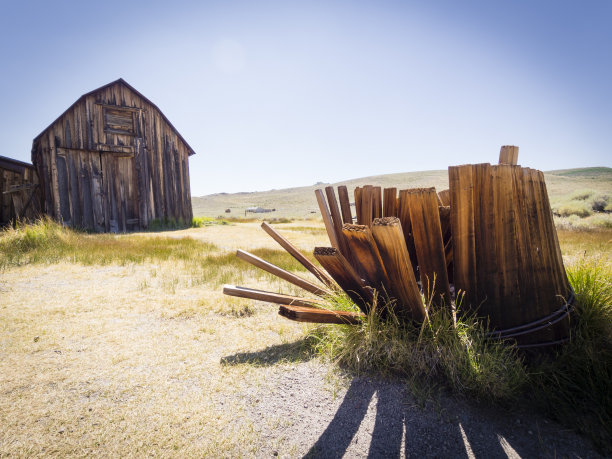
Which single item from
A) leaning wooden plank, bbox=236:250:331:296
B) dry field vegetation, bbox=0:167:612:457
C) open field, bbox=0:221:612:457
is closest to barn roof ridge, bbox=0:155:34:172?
dry field vegetation, bbox=0:167:612:457

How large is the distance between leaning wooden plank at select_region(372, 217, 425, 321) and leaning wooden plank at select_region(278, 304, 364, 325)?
37 cm

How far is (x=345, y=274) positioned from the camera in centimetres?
209

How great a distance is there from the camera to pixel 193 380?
6.66 feet

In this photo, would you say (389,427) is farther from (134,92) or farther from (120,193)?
(134,92)

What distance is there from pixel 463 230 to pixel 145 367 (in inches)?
94.7

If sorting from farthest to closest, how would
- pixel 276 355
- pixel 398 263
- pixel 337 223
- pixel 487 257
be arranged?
pixel 337 223, pixel 276 355, pixel 487 257, pixel 398 263

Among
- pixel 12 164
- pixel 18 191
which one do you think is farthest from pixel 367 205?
pixel 18 191

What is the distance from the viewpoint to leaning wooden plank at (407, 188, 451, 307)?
1853 millimetres

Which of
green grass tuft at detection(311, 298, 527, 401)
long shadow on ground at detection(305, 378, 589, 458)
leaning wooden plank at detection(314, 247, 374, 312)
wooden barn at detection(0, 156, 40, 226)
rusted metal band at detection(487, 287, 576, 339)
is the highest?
wooden barn at detection(0, 156, 40, 226)

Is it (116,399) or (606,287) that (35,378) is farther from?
(606,287)

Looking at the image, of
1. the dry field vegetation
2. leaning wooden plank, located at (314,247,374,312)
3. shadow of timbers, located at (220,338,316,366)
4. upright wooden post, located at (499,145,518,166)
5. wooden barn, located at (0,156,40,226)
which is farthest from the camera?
wooden barn, located at (0,156,40,226)

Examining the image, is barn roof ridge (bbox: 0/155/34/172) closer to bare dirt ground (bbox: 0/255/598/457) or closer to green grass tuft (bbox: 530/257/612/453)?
bare dirt ground (bbox: 0/255/598/457)

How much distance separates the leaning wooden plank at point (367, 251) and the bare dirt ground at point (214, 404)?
65cm

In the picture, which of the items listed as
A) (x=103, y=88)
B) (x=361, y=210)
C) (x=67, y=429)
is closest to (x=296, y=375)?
(x=67, y=429)
